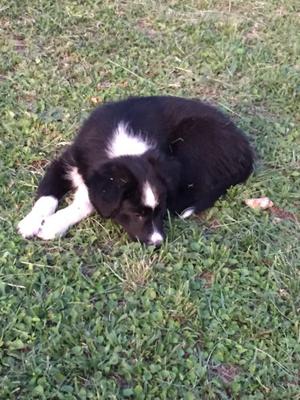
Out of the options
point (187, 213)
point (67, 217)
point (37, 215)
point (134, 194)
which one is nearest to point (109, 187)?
point (134, 194)

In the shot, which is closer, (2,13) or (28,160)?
(28,160)

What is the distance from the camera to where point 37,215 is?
3.87 meters

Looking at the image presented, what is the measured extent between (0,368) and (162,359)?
28.3 inches

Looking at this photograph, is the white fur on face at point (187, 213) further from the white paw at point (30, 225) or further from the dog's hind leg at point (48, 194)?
the white paw at point (30, 225)

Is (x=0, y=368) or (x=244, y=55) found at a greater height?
(x=0, y=368)

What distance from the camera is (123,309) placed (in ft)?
10.9

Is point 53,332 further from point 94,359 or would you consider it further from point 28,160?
point 28,160

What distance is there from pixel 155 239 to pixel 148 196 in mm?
249

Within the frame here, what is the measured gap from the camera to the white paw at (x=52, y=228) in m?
3.79

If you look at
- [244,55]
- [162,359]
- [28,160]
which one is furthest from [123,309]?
[244,55]

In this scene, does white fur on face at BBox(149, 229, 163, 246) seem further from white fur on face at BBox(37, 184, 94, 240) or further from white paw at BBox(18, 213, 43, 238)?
white paw at BBox(18, 213, 43, 238)

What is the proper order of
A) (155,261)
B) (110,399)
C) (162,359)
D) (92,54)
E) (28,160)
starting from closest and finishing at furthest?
(110,399) → (162,359) → (155,261) → (28,160) → (92,54)

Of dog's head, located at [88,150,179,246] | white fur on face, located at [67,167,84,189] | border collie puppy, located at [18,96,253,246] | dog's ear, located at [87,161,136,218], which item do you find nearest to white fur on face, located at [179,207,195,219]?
border collie puppy, located at [18,96,253,246]

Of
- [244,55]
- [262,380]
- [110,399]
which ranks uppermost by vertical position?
[110,399]
